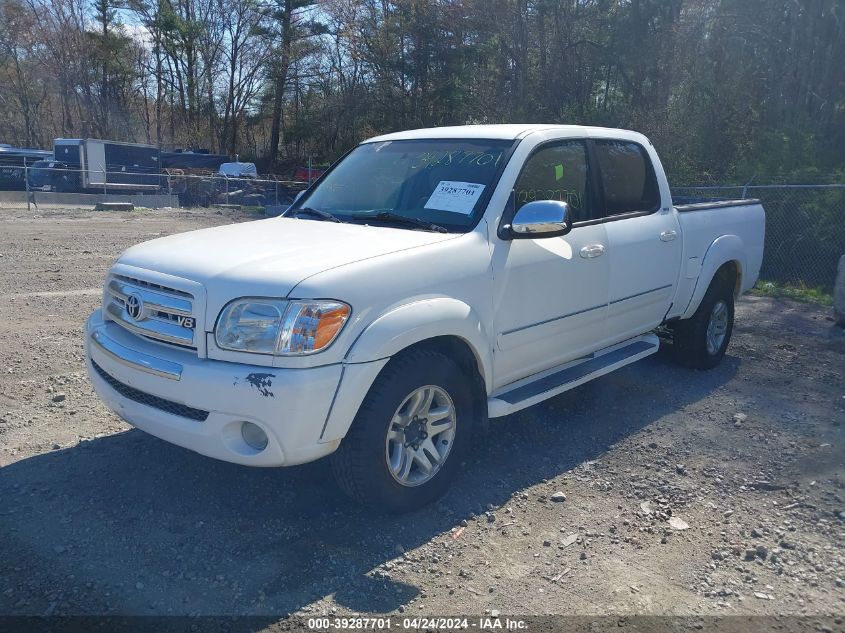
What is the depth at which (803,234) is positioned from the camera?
12.4 m

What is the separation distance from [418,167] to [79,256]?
903cm

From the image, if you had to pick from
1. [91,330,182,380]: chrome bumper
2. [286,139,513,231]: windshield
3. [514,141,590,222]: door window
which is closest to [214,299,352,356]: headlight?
[91,330,182,380]: chrome bumper

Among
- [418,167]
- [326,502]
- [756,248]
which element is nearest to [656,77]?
[756,248]

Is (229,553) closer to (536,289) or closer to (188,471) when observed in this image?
(188,471)

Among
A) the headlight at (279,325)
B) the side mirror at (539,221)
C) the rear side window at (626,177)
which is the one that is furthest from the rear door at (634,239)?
the headlight at (279,325)

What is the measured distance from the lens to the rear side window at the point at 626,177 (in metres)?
5.22

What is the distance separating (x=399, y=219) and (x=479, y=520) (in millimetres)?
1742

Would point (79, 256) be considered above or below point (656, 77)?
below

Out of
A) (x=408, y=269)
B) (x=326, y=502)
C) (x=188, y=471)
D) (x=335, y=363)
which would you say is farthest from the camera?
(x=188, y=471)

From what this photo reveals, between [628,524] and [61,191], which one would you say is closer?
[628,524]

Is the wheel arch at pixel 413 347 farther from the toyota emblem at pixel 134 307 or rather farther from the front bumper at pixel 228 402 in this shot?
the toyota emblem at pixel 134 307

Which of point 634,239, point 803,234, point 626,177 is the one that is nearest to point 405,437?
point 634,239

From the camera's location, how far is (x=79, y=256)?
11898 mm

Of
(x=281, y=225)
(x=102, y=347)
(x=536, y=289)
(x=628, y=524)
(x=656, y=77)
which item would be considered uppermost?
(x=656, y=77)
